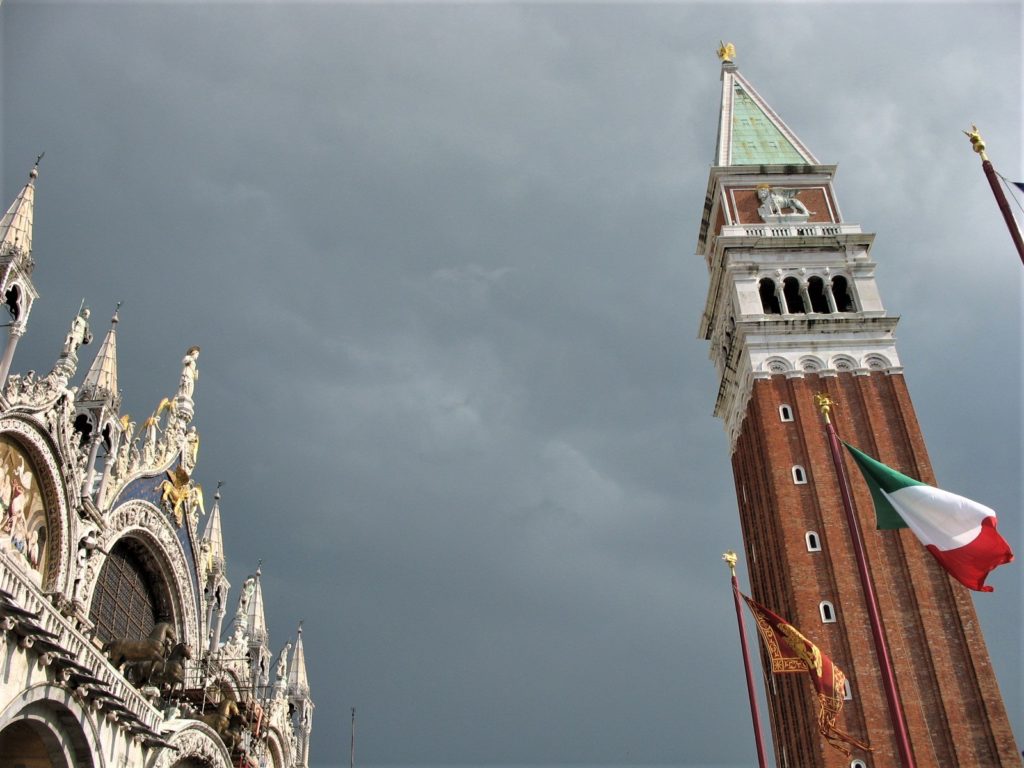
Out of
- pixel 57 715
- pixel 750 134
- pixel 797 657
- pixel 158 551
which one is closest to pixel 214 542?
pixel 158 551

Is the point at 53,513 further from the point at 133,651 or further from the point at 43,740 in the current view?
the point at 43,740

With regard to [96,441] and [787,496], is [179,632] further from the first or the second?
[787,496]

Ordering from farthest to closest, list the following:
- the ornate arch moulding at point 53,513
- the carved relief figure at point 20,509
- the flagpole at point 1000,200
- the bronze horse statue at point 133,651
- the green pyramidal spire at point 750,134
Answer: the green pyramidal spire at point 750,134 → the bronze horse statue at point 133,651 → the ornate arch moulding at point 53,513 → the carved relief figure at point 20,509 → the flagpole at point 1000,200

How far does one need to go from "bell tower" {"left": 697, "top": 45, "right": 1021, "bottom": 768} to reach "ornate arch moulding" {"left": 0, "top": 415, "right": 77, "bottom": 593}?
94.5 feet

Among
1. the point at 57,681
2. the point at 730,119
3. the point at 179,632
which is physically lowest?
the point at 57,681

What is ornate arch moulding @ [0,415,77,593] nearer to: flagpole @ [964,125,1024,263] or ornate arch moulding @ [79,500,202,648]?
ornate arch moulding @ [79,500,202,648]

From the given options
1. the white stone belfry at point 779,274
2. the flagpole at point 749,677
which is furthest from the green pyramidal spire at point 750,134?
the flagpole at point 749,677

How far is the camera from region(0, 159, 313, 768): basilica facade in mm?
23703

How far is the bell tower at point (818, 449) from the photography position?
130 ft

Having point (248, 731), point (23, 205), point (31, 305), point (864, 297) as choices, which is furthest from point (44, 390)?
point (864, 297)

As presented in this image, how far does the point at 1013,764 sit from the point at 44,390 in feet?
120

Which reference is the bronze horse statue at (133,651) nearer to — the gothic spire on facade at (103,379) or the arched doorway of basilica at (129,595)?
the arched doorway of basilica at (129,595)

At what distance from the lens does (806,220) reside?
56250 mm

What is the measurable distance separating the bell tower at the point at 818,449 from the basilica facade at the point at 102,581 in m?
24.2
